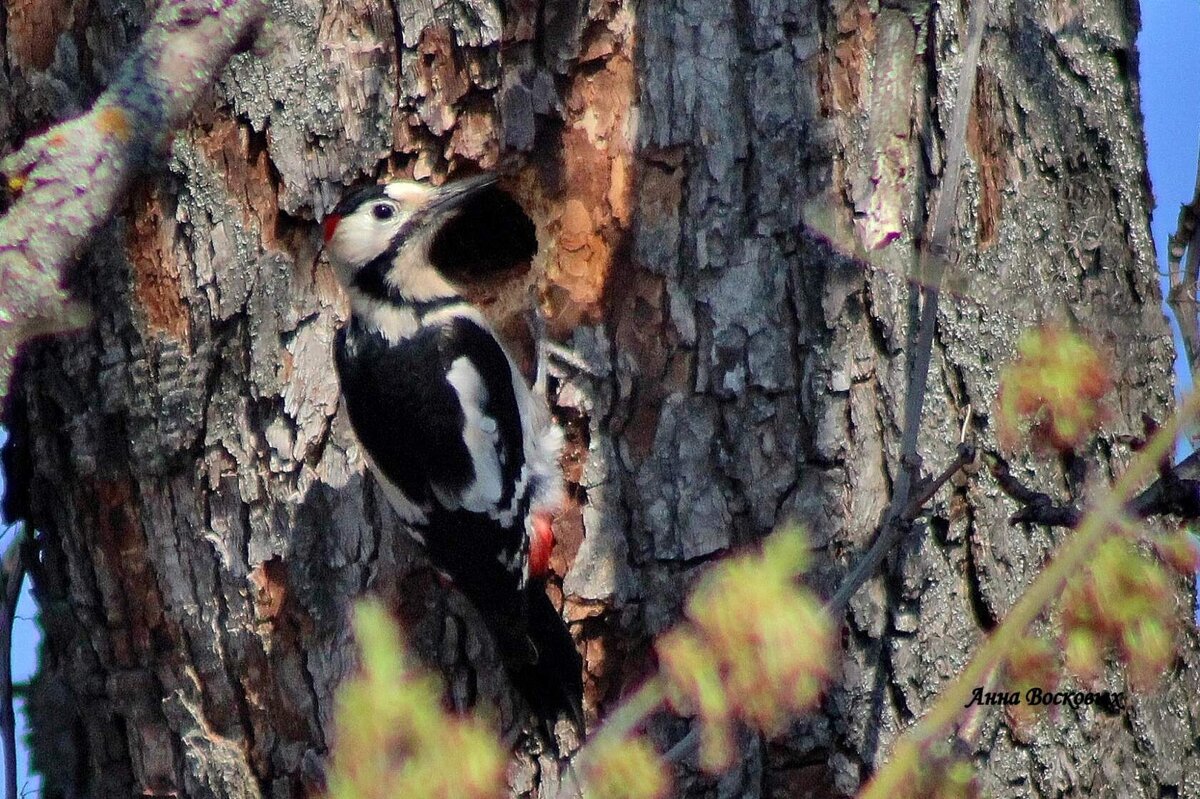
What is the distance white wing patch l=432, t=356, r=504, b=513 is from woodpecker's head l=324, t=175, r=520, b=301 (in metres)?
0.36

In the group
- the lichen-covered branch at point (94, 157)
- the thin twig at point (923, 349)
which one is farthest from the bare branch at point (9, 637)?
the thin twig at point (923, 349)

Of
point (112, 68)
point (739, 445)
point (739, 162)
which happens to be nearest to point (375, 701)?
point (739, 445)

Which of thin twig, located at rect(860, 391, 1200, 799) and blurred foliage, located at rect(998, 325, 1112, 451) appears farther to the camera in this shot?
blurred foliage, located at rect(998, 325, 1112, 451)

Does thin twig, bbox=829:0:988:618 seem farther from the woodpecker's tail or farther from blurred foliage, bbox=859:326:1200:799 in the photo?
the woodpecker's tail

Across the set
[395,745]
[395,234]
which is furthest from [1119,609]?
[395,234]

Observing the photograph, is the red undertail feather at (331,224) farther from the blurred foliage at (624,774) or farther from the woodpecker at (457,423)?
the blurred foliage at (624,774)

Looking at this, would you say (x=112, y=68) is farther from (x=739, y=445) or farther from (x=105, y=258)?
(x=739, y=445)

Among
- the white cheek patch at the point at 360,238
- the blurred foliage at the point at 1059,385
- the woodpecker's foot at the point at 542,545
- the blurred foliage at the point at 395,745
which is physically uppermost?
the white cheek patch at the point at 360,238

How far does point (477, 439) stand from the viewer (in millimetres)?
3322

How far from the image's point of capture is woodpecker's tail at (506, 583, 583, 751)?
290 cm

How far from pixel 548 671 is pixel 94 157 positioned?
59.9 inches

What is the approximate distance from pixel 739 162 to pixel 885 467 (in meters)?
0.74

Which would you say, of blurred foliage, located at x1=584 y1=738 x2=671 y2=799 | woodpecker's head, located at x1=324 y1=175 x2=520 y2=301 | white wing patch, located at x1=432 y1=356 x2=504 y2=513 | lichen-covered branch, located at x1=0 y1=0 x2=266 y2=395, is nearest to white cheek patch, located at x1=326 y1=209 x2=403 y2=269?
woodpecker's head, located at x1=324 y1=175 x2=520 y2=301

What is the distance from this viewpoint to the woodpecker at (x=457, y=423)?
9.71ft
